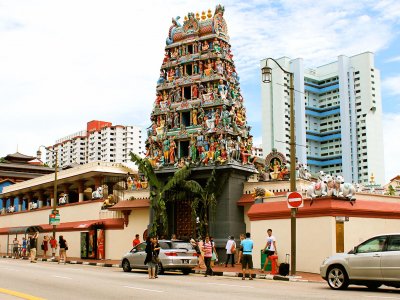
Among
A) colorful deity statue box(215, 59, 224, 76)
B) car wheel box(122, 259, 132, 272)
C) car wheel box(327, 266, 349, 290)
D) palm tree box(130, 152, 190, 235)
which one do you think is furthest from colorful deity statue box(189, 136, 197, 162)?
car wheel box(327, 266, 349, 290)

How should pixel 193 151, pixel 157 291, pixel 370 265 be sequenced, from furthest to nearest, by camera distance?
pixel 193 151
pixel 370 265
pixel 157 291

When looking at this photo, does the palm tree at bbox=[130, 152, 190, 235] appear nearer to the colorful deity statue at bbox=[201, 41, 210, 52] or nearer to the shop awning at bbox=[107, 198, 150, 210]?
the shop awning at bbox=[107, 198, 150, 210]

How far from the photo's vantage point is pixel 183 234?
36250mm

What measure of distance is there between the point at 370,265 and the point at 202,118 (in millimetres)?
21004

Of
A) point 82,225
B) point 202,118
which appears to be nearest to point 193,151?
point 202,118

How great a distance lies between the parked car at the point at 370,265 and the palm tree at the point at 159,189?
1798cm

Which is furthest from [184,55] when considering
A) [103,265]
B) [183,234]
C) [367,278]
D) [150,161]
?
[367,278]

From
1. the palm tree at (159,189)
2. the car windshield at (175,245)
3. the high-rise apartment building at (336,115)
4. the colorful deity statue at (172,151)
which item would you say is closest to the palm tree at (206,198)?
the palm tree at (159,189)

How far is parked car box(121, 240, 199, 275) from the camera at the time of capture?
81.0ft

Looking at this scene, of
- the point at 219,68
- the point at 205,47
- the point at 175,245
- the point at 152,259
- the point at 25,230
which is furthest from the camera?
the point at 25,230

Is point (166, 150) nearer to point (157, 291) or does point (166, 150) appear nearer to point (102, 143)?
point (157, 291)

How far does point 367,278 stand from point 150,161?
75.3 ft

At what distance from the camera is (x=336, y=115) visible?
388 ft

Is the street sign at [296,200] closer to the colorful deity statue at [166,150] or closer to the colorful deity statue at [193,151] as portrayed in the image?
the colorful deity statue at [193,151]
